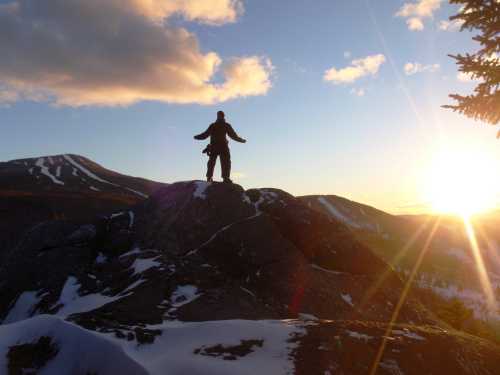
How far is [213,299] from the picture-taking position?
12.5m

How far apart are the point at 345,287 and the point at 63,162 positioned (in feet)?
376

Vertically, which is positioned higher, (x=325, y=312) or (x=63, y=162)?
(x=63, y=162)

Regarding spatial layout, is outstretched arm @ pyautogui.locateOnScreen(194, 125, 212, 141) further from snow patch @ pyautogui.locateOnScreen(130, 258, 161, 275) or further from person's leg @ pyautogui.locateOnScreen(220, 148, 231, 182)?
snow patch @ pyautogui.locateOnScreen(130, 258, 161, 275)

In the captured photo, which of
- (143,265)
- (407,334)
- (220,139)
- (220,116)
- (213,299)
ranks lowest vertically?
(213,299)

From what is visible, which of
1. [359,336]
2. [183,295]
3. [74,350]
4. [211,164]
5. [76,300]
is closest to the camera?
[74,350]

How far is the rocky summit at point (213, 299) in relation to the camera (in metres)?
4.99

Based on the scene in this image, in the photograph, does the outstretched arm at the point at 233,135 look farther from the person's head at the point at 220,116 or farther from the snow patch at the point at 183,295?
the snow patch at the point at 183,295

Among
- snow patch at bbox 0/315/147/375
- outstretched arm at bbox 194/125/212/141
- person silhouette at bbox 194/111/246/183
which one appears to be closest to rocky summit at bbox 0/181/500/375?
snow patch at bbox 0/315/147/375

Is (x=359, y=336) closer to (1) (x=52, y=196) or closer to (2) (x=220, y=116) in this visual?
(2) (x=220, y=116)

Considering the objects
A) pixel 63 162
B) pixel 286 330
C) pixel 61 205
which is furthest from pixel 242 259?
pixel 63 162

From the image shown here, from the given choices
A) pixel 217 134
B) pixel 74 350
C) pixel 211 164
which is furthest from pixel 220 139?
pixel 74 350

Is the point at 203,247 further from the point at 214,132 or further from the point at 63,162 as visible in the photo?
the point at 63,162

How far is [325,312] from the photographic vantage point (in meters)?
14.1

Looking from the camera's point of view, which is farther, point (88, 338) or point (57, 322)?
point (57, 322)
